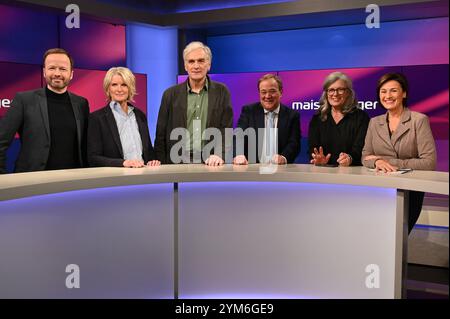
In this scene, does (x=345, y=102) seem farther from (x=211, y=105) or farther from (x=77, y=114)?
(x=77, y=114)

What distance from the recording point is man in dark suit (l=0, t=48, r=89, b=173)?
3018mm

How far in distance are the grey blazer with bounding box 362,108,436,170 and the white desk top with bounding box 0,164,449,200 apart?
7.5 inches

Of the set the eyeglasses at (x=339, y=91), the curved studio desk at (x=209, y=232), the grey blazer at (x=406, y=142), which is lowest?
the curved studio desk at (x=209, y=232)

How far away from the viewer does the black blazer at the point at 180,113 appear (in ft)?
10.7

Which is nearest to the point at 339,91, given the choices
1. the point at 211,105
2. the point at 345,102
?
the point at 345,102

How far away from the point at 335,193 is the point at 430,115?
2.51 metres

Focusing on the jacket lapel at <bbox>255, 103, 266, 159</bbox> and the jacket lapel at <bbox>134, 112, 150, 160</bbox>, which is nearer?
the jacket lapel at <bbox>134, 112, 150, 160</bbox>

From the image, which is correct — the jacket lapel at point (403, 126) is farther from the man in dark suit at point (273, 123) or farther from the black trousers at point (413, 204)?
the man in dark suit at point (273, 123)

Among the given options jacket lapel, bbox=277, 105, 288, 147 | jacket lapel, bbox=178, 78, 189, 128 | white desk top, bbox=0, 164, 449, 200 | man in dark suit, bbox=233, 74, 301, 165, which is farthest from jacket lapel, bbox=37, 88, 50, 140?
jacket lapel, bbox=277, 105, 288, 147

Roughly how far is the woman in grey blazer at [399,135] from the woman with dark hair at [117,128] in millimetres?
1220

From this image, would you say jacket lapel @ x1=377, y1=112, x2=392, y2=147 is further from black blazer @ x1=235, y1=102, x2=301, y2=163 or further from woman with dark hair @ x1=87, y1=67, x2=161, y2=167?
woman with dark hair @ x1=87, y1=67, x2=161, y2=167

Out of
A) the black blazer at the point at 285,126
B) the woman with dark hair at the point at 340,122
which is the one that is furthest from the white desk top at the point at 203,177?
the black blazer at the point at 285,126

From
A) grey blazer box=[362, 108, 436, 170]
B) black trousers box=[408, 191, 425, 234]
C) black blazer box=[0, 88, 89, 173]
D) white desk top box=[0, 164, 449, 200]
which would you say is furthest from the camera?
black blazer box=[0, 88, 89, 173]

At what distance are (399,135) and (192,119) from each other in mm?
1191
